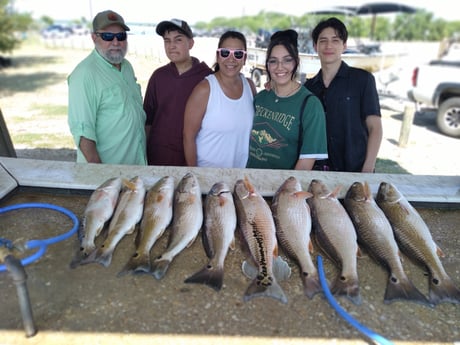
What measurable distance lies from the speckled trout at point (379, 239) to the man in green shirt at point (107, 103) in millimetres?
2030

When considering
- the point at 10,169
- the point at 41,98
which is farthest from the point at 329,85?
the point at 41,98

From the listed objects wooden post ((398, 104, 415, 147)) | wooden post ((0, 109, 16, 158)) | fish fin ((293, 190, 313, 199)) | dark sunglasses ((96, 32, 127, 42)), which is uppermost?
dark sunglasses ((96, 32, 127, 42))

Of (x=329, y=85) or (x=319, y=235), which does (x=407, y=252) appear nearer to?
(x=319, y=235)

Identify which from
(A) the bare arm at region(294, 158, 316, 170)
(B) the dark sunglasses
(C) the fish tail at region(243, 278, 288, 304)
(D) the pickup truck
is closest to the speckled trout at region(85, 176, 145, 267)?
(C) the fish tail at region(243, 278, 288, 304)

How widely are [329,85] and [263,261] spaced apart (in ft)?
6.08

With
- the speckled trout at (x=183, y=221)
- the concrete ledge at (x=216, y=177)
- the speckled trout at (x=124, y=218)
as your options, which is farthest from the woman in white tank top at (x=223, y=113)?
the speckled trout at (x=124, y=218)

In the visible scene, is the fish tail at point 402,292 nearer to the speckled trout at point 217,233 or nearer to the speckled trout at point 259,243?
the speckled trout at point 259,243

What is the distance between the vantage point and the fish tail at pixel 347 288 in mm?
1710

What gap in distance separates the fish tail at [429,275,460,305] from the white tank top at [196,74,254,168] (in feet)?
6.10

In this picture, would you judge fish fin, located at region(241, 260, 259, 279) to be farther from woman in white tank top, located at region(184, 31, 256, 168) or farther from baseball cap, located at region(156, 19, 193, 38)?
baseball cap, located at region(156, 19, 193, 38)

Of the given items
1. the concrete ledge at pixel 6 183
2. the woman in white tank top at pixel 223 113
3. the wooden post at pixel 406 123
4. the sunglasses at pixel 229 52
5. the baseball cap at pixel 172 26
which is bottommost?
the wooden post at pixel 406 123

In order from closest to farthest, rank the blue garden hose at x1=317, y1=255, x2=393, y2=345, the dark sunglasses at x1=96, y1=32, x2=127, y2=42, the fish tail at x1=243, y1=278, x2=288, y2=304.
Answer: the blue garden hose at x1=317, y1=255, x2=393, y2=345 → the fish tail at x1=243, y1=278, x2=288, y2=304 → the dark sunglasses at x1=96, y1=32, x2=127, y2=42

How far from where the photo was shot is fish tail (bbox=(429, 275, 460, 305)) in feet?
5.69

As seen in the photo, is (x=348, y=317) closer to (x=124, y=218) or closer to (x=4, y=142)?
(x=124, y=218)
